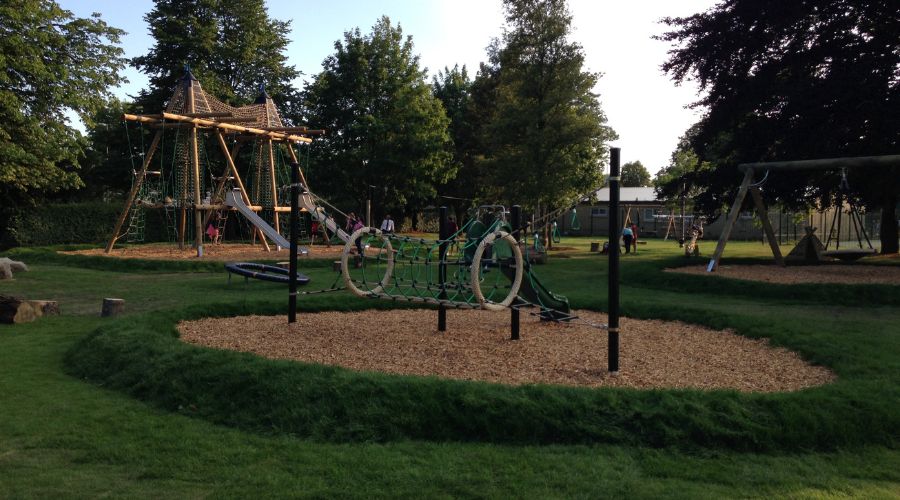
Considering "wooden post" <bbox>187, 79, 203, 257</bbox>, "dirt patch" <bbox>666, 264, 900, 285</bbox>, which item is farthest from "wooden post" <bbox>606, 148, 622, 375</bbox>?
"wooden post" <bbox>187, 79, 203, 257</bbox>

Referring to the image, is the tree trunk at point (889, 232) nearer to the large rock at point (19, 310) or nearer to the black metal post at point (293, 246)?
the black metal post at point (293, 246)

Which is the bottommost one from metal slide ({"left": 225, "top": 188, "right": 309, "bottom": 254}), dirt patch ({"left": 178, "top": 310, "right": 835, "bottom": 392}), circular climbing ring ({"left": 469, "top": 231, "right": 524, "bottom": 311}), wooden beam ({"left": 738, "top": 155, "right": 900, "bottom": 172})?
dirt patch ({"left": 178, "top": 310, "right": 835, "bottom": 392})

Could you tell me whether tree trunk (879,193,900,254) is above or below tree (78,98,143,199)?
below

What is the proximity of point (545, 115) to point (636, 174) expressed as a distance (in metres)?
83.3

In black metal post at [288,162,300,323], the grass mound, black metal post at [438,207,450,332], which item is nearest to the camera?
the grass mound

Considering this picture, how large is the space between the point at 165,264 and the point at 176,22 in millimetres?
23988

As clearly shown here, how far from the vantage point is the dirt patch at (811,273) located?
15.3 meters

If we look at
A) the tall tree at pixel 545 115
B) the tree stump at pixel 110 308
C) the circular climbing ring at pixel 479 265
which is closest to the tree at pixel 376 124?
the tall tree at pixel 545 115

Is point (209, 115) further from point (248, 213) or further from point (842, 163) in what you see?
point (842, 163)

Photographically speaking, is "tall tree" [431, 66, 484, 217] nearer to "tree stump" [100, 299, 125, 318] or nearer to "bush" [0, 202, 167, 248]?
"bush" [0, 202, 167, 248]

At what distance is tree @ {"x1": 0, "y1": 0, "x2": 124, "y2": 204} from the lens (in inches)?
957

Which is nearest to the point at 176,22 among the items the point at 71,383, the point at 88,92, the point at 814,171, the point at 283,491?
the point at 88,92

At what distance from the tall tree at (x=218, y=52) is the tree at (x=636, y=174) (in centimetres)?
7369

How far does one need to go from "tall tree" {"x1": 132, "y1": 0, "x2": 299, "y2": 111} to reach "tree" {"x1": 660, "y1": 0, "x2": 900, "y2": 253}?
26271mm
